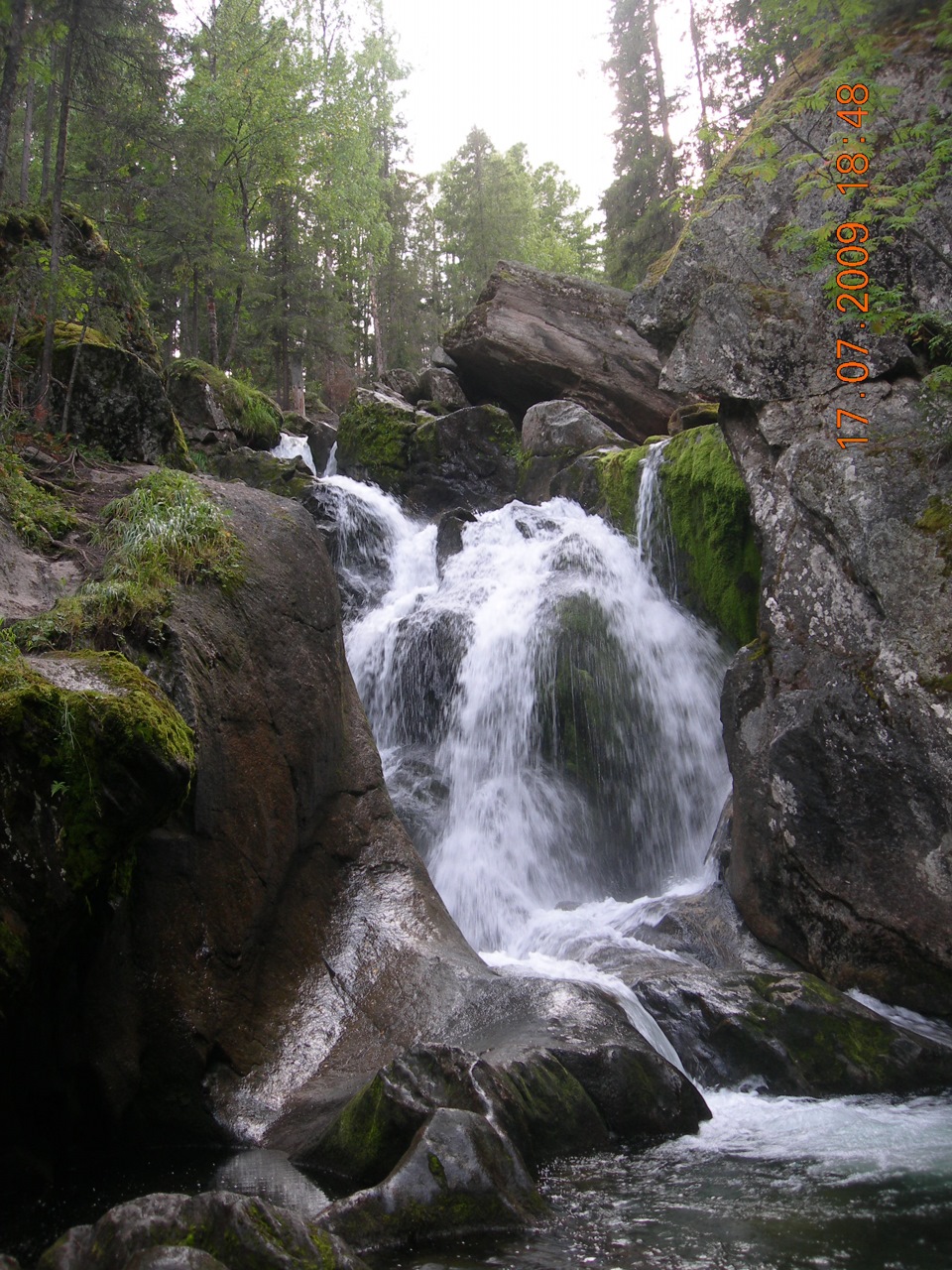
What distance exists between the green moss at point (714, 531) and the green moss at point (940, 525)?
291 cm

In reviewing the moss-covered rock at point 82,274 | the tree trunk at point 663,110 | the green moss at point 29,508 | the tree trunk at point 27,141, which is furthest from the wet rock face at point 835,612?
the tree trunk at point 27,141

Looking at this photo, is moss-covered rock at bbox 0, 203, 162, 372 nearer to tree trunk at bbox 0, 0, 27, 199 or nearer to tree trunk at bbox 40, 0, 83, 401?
tree trunk at bbox 40, 0, 83, 401

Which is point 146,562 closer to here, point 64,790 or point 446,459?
point 64,790

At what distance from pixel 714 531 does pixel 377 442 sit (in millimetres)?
9338

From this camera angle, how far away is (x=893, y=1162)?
431cm

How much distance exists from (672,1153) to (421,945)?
2.21 m

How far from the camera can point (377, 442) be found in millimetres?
18141

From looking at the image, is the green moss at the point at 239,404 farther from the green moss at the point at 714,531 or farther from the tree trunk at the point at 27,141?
the green moss at the point at 714,531

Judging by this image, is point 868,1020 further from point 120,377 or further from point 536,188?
point 536,188

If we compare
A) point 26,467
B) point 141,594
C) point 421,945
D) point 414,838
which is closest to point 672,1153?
point 421,945

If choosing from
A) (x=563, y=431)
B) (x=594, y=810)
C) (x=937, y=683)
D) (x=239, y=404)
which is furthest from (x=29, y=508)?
(x=239, y=404)

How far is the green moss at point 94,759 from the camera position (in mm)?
3900

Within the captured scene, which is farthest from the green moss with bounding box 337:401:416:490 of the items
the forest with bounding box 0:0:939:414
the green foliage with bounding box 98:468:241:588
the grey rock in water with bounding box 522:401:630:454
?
the green foliage with bounding box 98:468:241:588

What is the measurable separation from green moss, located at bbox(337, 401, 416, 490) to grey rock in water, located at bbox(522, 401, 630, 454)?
7.77 ft
